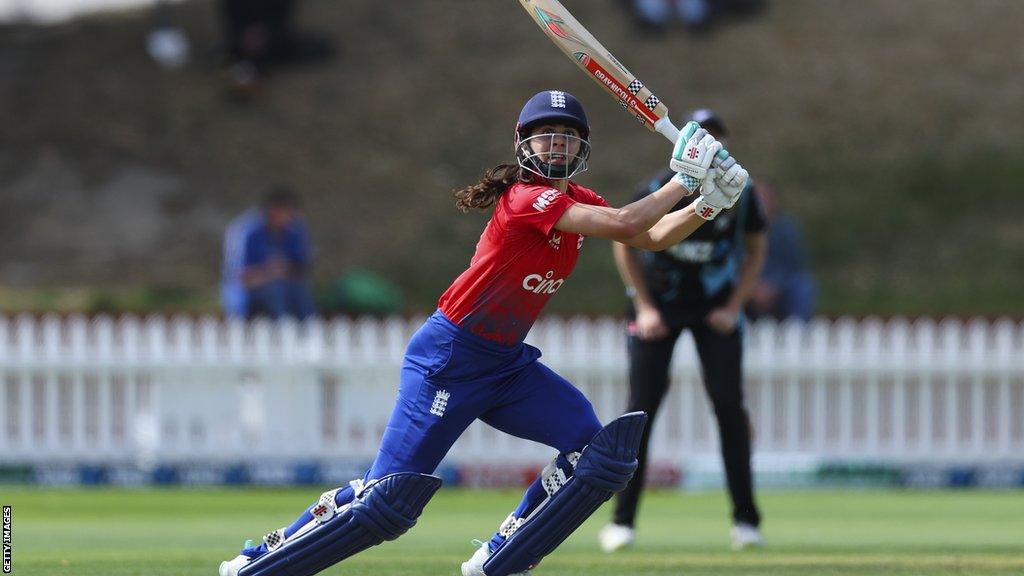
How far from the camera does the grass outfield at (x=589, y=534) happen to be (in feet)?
23.6

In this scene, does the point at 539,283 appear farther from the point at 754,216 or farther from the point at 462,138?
the point at 462,138

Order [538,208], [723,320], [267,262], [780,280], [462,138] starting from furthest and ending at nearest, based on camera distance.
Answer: [462,138] → [780,280] → [267,262] → [723,320] → [538,208]

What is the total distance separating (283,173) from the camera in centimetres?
2444

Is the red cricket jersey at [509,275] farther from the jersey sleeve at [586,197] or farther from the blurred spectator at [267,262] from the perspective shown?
the blurred spectator at [267,262]

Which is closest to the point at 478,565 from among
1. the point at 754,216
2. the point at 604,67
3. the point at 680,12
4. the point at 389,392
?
the point at 604,67

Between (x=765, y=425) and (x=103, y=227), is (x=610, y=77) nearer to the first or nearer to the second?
(x=765, y=425)

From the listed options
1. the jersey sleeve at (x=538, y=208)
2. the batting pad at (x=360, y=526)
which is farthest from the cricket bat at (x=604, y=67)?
the batting pad at (x=360, y=526)

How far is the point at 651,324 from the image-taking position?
807 centimetres

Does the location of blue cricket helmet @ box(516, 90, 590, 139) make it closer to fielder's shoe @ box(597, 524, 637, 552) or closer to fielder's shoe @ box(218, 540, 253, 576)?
fielder's shoe @ box(218, 540, 253, 576)

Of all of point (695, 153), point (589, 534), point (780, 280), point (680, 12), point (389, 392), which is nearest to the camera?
point (695, 153)

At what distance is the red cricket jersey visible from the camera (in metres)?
5.91

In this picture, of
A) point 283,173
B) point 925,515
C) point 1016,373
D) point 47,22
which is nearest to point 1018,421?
point 1016,373

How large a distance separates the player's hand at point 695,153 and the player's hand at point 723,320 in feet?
7.90

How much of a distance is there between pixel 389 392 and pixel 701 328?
544 cm
